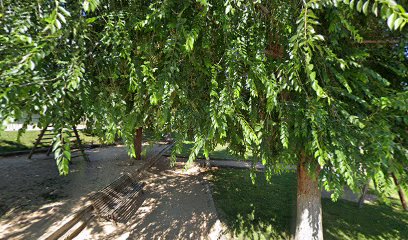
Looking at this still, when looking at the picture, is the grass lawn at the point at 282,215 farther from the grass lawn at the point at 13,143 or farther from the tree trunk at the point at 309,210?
the grass lawn at the point at 13,143

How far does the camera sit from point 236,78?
2.88 meters

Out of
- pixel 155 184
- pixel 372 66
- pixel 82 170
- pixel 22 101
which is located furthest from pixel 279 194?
pixel 22 101

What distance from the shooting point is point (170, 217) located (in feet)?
20.4

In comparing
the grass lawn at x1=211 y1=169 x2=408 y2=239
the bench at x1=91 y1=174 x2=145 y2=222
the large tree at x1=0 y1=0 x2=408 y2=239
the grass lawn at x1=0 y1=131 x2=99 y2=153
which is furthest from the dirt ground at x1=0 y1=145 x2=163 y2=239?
the grass lawn at x1=211 y1=169 x2=408 y2=239

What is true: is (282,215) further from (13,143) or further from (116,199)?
(13,143)

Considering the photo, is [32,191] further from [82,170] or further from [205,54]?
[205,54]

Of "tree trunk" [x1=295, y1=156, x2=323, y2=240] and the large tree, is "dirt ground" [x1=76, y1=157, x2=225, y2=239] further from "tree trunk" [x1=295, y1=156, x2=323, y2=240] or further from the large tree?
the large tree

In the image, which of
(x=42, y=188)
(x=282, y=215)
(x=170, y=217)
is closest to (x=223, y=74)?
(x=170, y=217)

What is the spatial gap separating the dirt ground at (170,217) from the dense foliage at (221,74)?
304 centimetres

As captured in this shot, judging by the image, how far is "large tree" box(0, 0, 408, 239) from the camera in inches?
91.0

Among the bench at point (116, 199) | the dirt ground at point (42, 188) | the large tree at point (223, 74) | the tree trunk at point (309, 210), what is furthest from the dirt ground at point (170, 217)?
the large tree at point (223, 74)

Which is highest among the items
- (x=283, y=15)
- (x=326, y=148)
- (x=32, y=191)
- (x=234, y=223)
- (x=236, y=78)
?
(x=283, y=15)

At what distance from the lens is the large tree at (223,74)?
231cm

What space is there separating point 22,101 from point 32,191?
6431 millimetres
